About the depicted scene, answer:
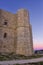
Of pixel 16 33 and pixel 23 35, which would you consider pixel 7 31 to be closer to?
pixel 16 33

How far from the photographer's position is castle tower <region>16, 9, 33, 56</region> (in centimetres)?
1836

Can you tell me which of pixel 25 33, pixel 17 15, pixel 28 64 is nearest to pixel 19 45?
pixel 25 33

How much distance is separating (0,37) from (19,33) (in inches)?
129

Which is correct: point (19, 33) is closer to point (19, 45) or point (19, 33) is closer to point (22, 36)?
point (22, 36)

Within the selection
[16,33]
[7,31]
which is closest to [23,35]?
[16,33]

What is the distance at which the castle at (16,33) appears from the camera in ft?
61.1

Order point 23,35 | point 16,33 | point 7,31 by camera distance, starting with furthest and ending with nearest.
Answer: point 16,33, point 7,31, point 23,35

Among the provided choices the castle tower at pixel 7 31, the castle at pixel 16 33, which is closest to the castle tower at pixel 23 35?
the castle at pixel 16 33

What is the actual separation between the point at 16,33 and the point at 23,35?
1.74m

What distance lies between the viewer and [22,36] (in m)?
18.8

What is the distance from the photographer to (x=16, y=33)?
788 inches

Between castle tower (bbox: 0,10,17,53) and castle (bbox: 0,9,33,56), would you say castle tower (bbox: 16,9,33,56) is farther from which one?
castle tower (bbox: 0,10,17,53)

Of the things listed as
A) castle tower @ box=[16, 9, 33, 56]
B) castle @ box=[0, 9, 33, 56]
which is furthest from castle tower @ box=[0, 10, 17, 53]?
castle tower @ box=[16, 9, 33, 56]

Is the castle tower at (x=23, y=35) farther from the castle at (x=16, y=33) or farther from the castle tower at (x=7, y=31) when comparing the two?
the castle tower at (x=7, y=31)
